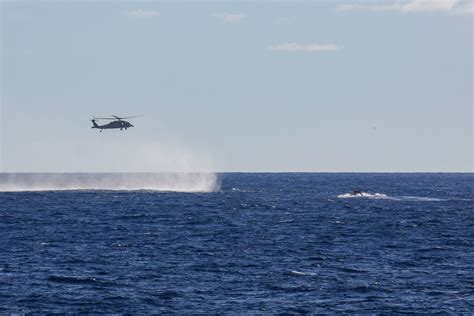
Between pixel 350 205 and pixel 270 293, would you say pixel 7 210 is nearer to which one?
pixel 350 205

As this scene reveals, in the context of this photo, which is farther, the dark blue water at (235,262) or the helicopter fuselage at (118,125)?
the helicopter fuselage at (118,125)

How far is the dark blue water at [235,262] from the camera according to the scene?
6300 centimetres

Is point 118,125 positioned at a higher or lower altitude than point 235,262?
higher

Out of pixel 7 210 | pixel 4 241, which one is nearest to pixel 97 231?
pixel 4 241

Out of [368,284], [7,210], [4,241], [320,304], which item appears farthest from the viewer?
[7,210]

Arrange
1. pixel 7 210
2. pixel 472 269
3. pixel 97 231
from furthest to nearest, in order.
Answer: pixel 7 210 < pixel 97 231 < pixel 472 269

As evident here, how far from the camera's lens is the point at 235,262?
270ft

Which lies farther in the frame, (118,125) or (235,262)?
(118,125)

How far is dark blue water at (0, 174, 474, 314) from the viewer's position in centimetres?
6300

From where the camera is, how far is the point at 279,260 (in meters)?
83.9

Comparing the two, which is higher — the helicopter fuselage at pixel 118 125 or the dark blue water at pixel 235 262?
the helicopter fuselage at pixel 118 125

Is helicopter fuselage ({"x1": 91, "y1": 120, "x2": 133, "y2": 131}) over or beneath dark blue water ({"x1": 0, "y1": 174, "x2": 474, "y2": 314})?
over

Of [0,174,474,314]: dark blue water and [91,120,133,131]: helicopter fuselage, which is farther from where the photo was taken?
[91,120,133,131]: helicopter fuselage

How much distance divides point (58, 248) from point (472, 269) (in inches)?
1719
